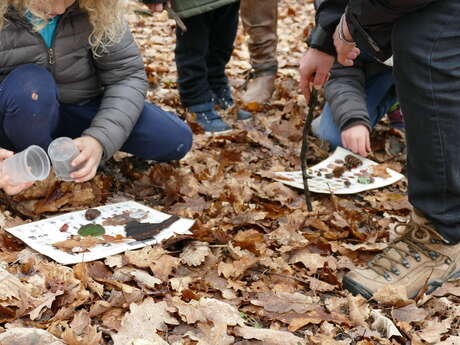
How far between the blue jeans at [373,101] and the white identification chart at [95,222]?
1466 millimetres

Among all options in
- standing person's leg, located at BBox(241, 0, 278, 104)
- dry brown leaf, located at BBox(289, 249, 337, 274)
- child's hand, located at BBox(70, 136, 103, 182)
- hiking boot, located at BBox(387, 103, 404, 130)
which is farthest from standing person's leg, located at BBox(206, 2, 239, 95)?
dry brown leaf, located at BBox(289, 249, 337, 274)

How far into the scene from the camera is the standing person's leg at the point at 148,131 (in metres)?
2.89

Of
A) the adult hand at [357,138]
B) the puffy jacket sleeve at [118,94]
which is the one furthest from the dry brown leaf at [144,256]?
the adult hand at [357,138]

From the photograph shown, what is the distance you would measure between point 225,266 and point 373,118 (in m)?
1.97

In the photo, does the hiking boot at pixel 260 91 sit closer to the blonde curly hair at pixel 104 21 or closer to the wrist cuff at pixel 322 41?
the blonde curly hair at pixel 104 21

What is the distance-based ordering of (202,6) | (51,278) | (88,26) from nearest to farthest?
(51,278) < (88,26) < (202,6)

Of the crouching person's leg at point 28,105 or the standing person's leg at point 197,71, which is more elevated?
the crouching person's leg at point 28,105

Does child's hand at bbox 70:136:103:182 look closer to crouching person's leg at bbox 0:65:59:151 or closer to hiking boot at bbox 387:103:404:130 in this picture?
crouching person's leg at bbox 0:65:59:151

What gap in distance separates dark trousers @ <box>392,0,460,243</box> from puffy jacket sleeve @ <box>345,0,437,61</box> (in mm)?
54

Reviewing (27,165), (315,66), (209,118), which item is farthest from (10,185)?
(209,118)

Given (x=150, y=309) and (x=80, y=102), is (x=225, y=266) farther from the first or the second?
(x=80, y=102)

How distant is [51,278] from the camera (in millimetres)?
1958

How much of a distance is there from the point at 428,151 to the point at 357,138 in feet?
4.29

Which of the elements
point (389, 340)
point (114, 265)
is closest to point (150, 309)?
point (114, 265)
